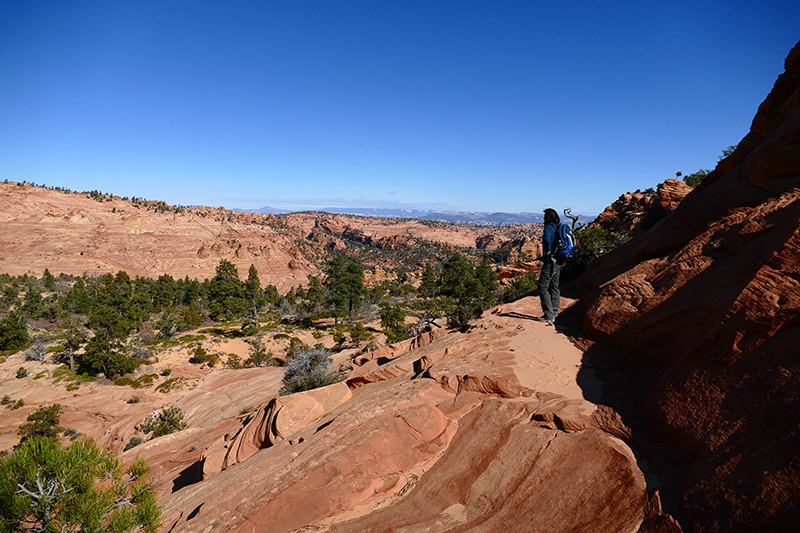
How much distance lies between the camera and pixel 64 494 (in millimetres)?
5090

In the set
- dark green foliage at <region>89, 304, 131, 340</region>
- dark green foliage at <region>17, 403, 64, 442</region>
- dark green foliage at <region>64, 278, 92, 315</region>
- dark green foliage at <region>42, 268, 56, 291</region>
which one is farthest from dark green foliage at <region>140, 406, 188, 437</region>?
dark green foliage at <region>42, 268, 56, 291</region>

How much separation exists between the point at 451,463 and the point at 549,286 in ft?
23.0

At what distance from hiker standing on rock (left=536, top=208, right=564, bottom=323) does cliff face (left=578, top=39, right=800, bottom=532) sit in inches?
52.5

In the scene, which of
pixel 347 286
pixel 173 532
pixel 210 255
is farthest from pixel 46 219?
pixel 173 532

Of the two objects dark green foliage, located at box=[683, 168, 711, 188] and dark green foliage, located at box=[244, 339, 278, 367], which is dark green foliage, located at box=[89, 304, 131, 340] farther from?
dark green foliage, located at box=[683, 168, 711, 188]

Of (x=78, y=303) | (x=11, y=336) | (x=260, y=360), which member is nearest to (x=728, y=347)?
(x=260, y=360)

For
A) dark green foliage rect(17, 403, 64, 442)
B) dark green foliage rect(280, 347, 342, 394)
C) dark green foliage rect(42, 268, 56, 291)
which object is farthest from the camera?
dark green foliage rect(42, 268, 56, 291)

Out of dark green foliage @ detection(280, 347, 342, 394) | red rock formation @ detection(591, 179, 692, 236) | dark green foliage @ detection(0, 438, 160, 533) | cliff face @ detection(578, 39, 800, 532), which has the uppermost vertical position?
red rock formation @ detection(591, 179, 692, 236)

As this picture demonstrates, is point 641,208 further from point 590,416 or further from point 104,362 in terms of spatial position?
point 104,362

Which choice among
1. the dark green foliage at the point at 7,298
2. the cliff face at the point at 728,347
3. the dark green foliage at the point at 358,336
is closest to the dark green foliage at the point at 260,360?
the dark green foliage at the point at 358,336

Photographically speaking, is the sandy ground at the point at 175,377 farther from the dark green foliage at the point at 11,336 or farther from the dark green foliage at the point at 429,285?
the dark green foliage at the point at 429,285

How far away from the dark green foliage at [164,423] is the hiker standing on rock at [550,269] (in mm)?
17340

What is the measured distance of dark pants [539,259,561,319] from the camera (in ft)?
35.2

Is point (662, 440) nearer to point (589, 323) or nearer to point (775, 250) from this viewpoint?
point (775, 250)
